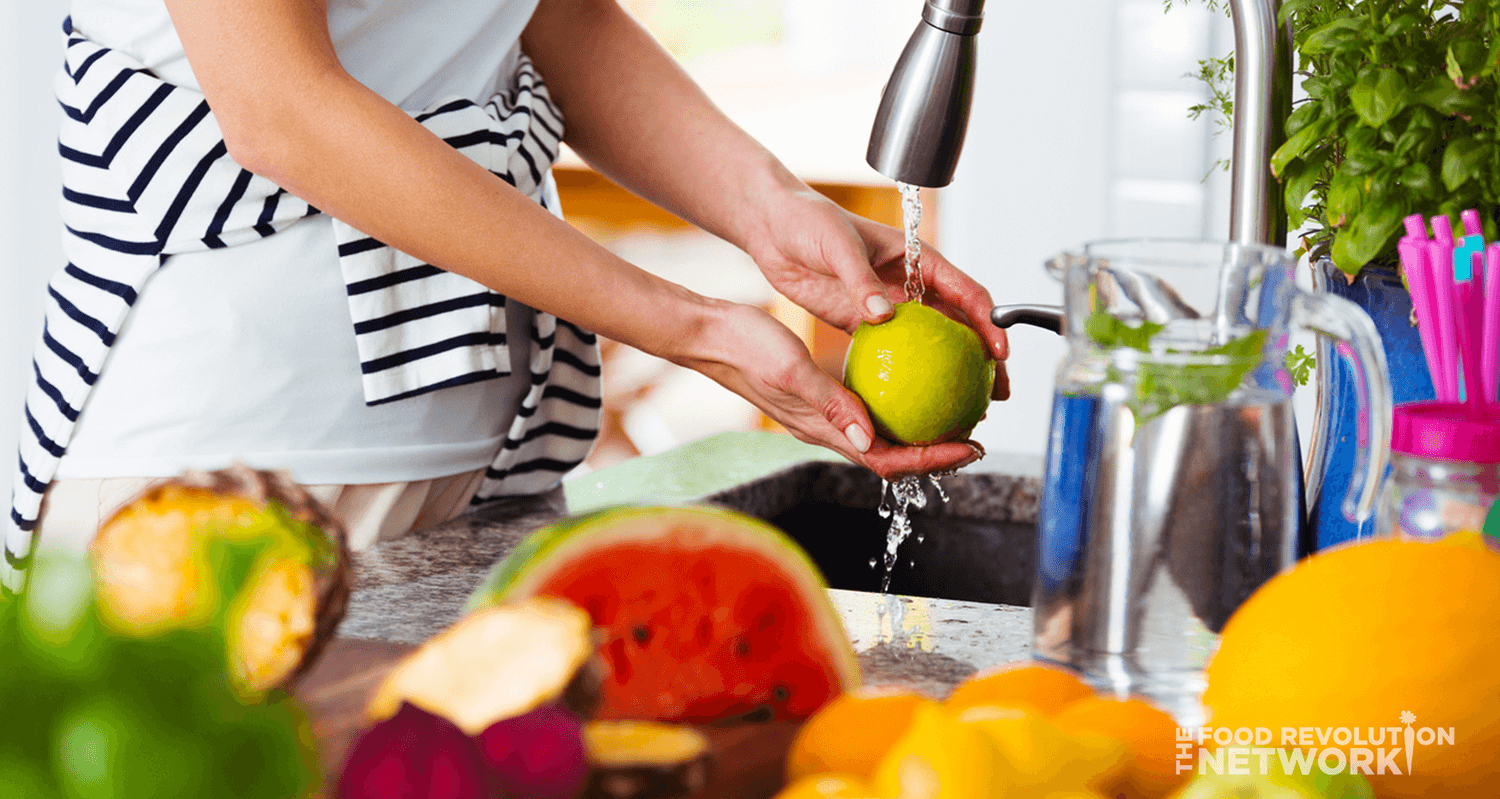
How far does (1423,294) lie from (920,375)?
47 centimetres

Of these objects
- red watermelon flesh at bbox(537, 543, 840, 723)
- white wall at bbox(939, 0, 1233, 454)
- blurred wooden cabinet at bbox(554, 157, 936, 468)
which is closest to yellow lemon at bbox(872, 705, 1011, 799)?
red watermelon flesh at bbox(537, 543, 840, 723)

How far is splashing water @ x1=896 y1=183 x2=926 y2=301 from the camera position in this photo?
1.04m

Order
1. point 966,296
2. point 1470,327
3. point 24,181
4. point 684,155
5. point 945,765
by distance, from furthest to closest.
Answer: point 24,181, point 684,155, point 966,296, point 1470,327, point 945,765

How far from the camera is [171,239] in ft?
3.46

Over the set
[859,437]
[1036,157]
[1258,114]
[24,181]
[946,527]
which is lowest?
[946,527]

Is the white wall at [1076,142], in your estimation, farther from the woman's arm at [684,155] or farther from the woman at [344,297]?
the woman at [344,297]

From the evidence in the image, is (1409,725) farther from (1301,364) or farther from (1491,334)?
(1301,364)

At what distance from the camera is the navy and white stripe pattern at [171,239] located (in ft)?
3.44

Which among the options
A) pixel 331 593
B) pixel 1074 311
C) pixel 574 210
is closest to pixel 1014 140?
pixel 574 210

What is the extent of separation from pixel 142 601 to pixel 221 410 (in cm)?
69

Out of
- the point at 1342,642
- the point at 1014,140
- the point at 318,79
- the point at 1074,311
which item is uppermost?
the point at 1014,140

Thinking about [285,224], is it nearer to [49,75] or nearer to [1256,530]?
[1256,530]

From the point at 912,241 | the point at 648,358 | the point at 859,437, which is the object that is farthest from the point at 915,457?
the point at 648,358

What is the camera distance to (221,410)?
107cm
